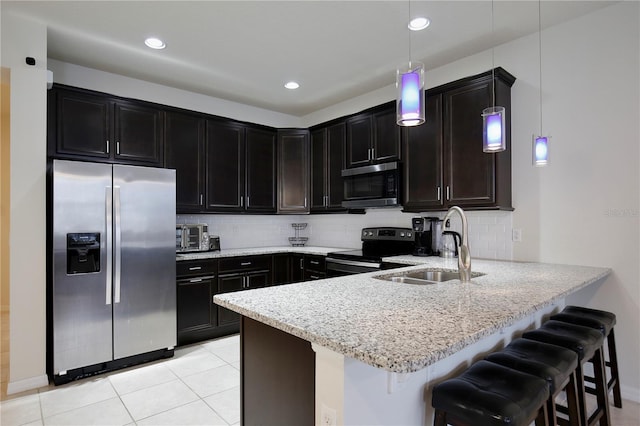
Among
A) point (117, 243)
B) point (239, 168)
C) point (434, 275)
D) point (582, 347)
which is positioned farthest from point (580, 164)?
point (117, 243)

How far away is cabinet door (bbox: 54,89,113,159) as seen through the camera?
310cm

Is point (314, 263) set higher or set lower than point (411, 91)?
lower

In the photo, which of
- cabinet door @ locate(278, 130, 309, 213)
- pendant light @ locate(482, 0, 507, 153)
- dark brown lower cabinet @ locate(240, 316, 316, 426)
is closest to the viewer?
dark brown lower cabinet @ locate(240, 316, 316, 426)

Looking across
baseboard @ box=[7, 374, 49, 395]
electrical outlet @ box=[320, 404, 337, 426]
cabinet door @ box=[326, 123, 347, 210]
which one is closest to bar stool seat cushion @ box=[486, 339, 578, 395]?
electrical outlet @ box=[320, 404, 337, 426]

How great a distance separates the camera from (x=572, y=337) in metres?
1.83

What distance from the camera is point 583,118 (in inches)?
107

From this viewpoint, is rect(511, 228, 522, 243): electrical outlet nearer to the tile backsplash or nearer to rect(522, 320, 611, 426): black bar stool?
the tile backsplash

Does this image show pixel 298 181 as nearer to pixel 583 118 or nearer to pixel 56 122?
pixel 56 122

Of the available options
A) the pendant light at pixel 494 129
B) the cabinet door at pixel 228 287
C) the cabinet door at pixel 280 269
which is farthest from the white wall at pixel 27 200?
the pendant light at pixel 494 129

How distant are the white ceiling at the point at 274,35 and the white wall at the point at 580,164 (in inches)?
9.5

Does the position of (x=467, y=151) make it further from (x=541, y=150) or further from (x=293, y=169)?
(x=293, y=169)

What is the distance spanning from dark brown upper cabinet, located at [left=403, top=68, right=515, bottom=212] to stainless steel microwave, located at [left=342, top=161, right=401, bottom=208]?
0.16 meters

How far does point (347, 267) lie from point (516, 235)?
1.59 metres

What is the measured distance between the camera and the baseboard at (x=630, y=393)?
2.49 m
